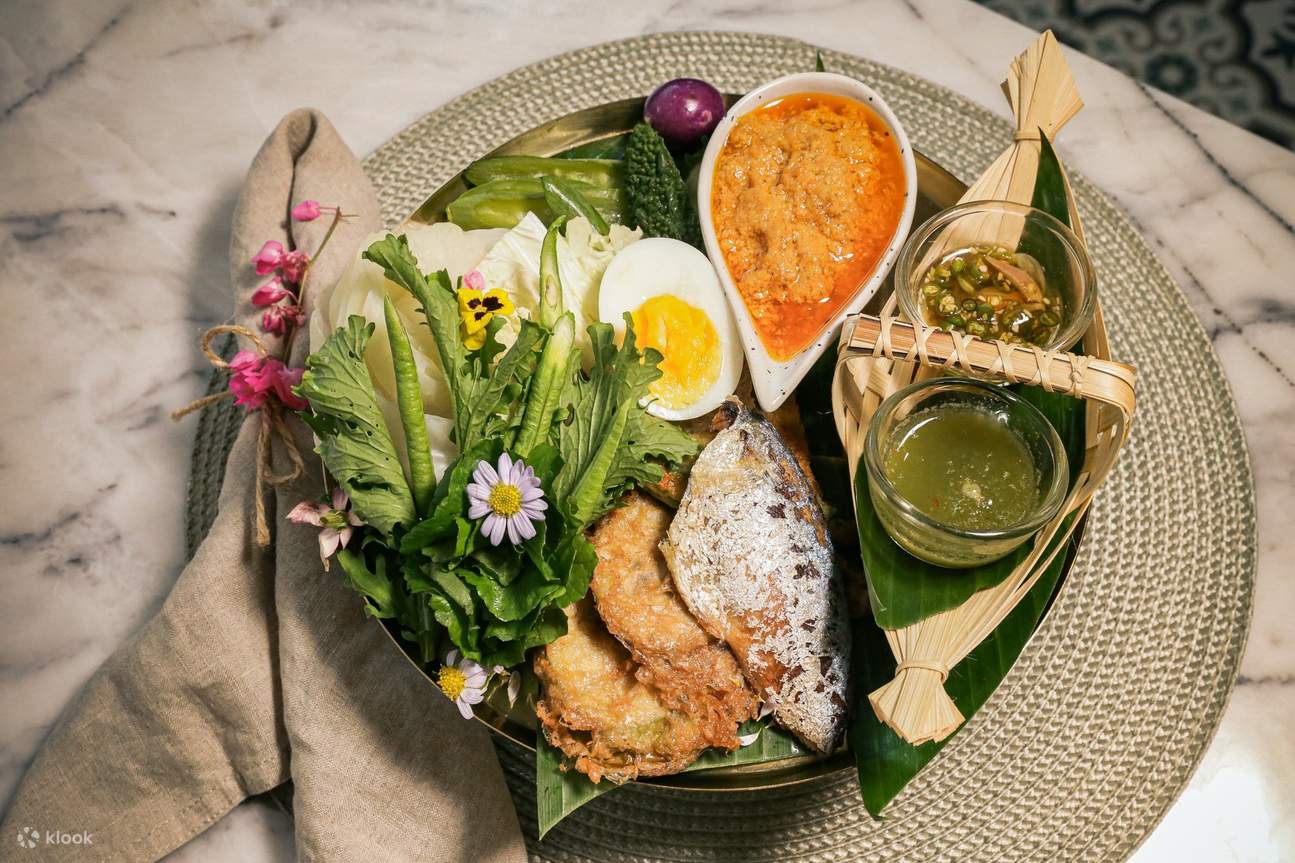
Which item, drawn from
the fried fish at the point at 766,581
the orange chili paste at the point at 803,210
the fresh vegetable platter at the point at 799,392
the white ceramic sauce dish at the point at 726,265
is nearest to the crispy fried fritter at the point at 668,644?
the fried fish at the point at 766,581

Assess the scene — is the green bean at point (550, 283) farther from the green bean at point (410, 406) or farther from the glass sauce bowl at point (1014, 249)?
the glass sauce bowl at point (1014, 249)

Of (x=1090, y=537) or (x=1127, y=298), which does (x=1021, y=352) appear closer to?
(x=1090, y=537)

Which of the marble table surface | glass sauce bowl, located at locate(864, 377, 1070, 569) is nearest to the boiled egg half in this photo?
glass sauce bowl, located at locate(864, 377, 1070, 569)

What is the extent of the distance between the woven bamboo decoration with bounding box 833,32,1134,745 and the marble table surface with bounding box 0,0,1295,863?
57 centimetres

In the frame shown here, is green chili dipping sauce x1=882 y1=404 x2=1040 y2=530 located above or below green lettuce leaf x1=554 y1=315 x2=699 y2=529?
below

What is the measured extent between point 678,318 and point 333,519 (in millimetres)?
823

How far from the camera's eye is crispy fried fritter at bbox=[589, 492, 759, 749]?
1.80 meters

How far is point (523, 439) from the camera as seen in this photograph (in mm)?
1784

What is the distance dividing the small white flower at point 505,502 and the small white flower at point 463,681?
30 centimetres

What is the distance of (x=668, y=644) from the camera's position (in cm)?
180

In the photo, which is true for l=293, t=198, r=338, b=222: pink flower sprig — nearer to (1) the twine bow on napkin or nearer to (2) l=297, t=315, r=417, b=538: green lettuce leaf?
(1) the twine bow on napkin

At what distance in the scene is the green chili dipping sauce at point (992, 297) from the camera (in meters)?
2.08

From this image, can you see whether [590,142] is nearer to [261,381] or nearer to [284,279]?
[284,279]

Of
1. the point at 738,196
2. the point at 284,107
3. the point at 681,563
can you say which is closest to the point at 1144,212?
the point at 738,196
